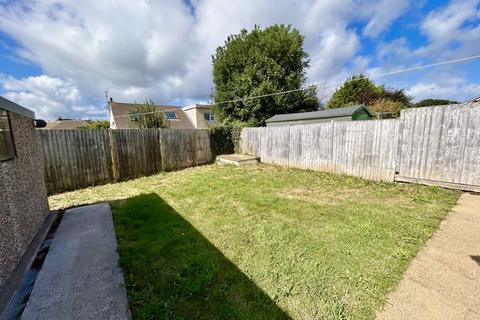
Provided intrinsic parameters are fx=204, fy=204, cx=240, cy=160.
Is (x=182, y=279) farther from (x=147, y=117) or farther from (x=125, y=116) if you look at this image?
(x=125, y=116)

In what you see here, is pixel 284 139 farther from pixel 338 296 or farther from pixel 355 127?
pixel 338 296

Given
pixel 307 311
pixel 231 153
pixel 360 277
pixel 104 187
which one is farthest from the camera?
pixel 231 153

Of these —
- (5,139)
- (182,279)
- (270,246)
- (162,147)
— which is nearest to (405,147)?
(270,246)

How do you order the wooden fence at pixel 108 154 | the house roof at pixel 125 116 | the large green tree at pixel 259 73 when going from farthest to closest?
the house roof at pixel 125 116, the large green tree at pixel 259 73, the wooden fence at pixel 108 154

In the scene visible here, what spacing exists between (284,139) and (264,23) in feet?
45.4

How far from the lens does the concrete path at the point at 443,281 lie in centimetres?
168

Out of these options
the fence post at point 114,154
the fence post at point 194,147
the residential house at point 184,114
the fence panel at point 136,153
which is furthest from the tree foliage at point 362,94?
the fence post at point 114,154

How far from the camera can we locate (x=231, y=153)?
461 inches

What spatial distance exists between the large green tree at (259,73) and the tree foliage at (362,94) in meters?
6.08

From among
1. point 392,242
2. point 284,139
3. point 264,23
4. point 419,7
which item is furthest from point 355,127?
point 264,23

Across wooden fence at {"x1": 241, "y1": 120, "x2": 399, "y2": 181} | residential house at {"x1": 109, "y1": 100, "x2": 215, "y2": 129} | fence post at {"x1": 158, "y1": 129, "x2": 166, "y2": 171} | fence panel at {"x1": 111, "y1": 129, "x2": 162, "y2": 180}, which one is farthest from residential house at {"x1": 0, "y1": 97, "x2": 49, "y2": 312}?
residential house at {"x1": 109, "y1": 100, "x2": 215, "y2": 129}

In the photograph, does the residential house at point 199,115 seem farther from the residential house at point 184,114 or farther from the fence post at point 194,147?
the fence post at point 194,147

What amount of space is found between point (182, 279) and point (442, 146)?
6204 mm

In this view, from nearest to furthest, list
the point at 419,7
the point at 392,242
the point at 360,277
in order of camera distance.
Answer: the point at 360,277, the point at 392,242, the point at 419,7
